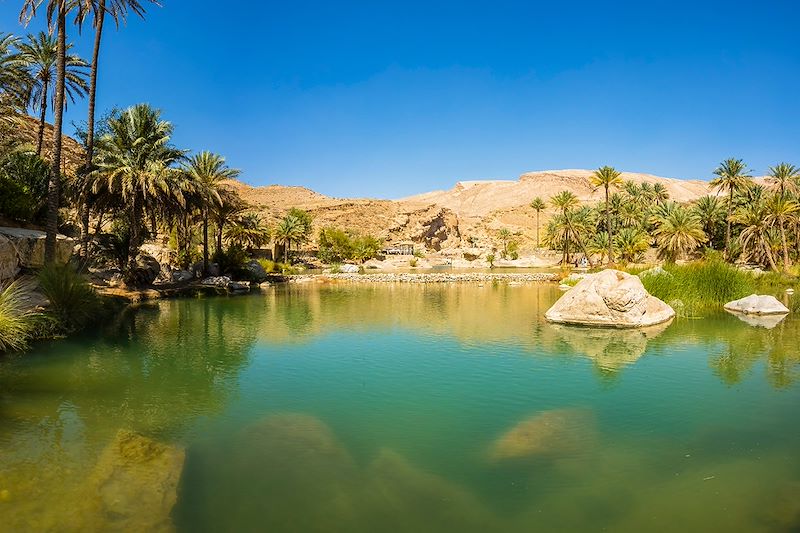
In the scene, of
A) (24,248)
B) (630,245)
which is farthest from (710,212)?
(24,248)

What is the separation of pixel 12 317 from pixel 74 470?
8.81m

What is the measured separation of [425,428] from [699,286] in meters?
21.9

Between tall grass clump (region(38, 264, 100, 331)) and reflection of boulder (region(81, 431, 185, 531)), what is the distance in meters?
11.1

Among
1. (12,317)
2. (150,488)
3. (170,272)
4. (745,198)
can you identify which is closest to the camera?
(150,488)

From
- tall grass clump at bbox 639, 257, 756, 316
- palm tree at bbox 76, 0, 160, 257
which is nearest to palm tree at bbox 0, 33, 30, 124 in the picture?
palm tree at bbox 76, 0, 160, 257

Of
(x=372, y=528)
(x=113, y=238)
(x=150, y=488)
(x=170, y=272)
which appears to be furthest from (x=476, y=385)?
(x=170, y=272)

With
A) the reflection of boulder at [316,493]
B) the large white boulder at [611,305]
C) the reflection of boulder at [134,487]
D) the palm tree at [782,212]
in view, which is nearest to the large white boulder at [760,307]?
the large white boulder at [611,305]

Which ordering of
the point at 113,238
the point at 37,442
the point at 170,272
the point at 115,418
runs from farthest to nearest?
the point at 170,272
the point at 113,238
the point at 115,418
the point at 37,442

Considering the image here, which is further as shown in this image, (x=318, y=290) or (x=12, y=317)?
(x=318, y=290)

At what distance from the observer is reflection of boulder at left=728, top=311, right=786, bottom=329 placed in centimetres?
1977

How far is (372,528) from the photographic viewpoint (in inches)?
223

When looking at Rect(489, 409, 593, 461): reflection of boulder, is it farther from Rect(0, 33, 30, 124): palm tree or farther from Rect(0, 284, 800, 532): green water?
Rect(0, 33, 30, 124): palm tree

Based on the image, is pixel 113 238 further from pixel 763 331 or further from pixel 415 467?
pixel 763 331

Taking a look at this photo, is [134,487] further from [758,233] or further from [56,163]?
[758,233]
